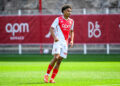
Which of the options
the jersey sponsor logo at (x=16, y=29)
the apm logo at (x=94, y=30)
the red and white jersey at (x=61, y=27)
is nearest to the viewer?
the red and white jersey at (x=61, y=27)

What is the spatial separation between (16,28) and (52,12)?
372cm

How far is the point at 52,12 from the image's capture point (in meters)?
25.0

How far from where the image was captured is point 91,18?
21531mm

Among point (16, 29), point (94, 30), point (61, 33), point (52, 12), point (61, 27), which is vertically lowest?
point (94, 30)

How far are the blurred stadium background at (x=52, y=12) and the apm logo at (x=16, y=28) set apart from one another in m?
0.67

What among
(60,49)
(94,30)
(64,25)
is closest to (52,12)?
(94,30)

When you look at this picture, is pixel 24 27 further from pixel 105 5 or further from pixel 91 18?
pixel 105 5

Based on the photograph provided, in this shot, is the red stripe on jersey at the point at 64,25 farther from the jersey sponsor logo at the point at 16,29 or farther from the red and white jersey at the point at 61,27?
the jersey sponsor logo at the point at 16,29

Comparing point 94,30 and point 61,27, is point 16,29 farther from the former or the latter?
point 61,27

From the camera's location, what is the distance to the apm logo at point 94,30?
70.4 ft

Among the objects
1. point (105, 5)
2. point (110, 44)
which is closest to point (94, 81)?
point (110, 44)

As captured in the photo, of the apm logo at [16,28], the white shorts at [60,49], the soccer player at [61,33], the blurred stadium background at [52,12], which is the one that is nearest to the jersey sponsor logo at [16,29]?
the apm logo at [16,28]

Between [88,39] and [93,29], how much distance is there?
26.2 inches

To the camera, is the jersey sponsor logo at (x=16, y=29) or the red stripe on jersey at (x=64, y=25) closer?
the red stripe on jersey at (x=64, y=25)
